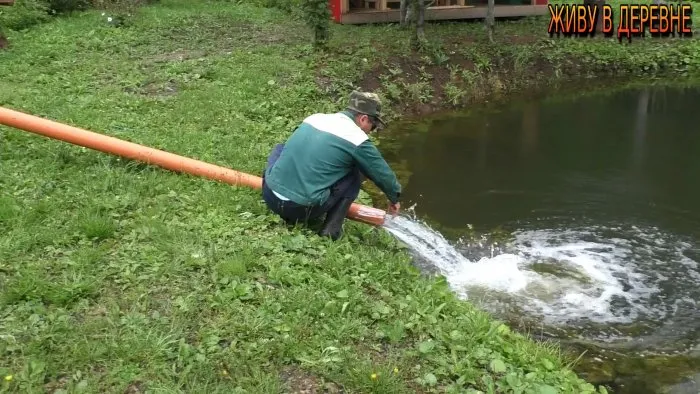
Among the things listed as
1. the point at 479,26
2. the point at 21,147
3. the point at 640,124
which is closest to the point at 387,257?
the point at 21,147

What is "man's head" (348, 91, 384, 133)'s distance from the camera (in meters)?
5.40

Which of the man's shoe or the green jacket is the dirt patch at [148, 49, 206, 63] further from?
the man's shoe

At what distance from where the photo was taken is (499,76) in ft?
47.2

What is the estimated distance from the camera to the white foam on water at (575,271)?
5.78m

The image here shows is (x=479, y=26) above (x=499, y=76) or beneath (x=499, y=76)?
above

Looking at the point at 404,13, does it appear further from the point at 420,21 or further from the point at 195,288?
the point at 195,288

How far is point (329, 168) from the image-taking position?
5.37 metres

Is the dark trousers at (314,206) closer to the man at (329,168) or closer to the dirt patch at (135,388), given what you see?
the man at (329,168)

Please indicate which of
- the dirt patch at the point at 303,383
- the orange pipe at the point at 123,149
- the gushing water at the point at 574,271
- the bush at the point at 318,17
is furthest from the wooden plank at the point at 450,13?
the dirt patch at the point at 303,383

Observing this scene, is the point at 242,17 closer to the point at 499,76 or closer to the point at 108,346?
the point at 499,76

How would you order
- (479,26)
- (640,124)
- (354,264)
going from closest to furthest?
(354,264) → (640,124) → (479,26)

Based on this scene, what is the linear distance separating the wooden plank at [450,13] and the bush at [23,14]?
716 cm

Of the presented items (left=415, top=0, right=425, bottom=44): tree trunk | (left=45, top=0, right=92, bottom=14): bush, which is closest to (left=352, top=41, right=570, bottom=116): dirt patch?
(left=415, top=0, right=425, bottom=44): tree trunk

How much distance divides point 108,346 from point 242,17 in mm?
15133
